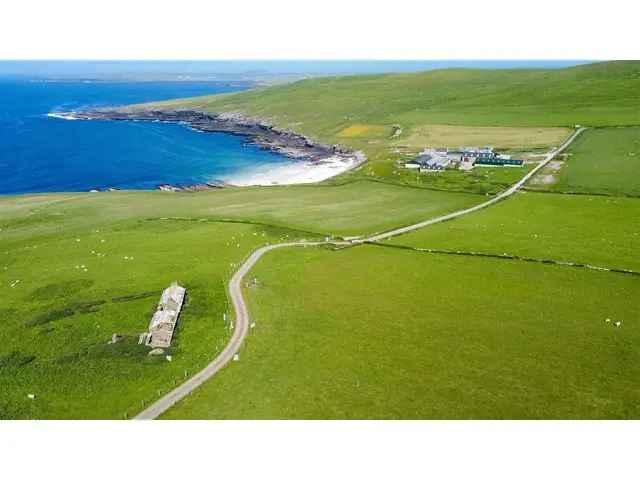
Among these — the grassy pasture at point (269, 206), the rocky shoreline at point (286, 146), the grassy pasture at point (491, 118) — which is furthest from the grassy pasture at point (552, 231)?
the rocky shoreline at point (286, 146)

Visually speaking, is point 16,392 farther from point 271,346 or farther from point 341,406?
point 341,406

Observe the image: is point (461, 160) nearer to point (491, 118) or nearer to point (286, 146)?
point (491, 118)

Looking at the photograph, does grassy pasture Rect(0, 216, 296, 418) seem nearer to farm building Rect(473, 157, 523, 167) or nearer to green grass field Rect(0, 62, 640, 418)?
green grass field Rect(0, 62, 640, 418)

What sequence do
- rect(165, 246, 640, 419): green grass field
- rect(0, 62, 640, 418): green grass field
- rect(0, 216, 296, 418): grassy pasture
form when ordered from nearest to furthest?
rect(165, 246, 640, 419): green grass field → rect(0, 62, 640, 418): green grass field → rect(0, 216, 296, 418): grassy pasture

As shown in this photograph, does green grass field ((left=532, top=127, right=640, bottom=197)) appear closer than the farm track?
No

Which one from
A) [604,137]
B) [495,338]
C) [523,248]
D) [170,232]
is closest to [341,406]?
[495,338]

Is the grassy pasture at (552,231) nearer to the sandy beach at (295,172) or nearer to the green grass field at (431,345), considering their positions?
the green grass field at (431,345)

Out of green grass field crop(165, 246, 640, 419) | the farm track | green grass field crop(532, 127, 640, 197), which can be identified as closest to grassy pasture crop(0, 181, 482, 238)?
the farm track
